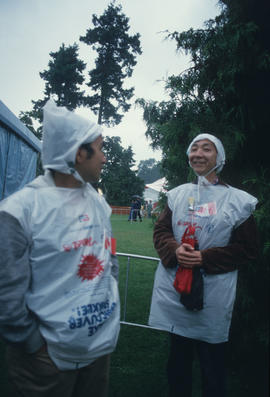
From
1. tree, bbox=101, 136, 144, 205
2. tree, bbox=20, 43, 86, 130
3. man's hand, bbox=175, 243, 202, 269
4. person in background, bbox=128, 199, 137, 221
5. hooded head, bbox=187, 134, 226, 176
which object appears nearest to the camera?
man's hand, bbox=175, 243, 202, 269

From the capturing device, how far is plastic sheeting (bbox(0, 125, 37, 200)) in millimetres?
5887

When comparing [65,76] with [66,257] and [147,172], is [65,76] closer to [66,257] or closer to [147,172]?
[66,257]

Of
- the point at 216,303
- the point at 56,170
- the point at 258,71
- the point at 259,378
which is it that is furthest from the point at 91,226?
the point at 259,378

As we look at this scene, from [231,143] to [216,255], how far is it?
1.44m

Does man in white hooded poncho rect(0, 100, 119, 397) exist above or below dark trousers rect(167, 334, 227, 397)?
above

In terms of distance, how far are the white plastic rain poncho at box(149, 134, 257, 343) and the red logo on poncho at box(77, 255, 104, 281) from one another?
36.5 inches

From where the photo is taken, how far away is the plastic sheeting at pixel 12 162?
589 cm

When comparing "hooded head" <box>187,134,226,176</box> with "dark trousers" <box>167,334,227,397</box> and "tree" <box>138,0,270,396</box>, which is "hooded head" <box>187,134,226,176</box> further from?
"dark trousers" <box>167,334,227,397</box>

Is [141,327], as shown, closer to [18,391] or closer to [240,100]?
[18,391]

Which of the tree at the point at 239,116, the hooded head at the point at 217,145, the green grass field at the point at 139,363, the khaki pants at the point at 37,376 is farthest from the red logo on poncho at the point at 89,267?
the green grass field at the point at 139,363

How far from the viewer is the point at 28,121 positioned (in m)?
32.7

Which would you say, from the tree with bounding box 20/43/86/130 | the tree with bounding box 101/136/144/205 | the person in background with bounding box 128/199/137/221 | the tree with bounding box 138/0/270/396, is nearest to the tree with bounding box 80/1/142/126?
the tree with bounding box 20/43/86/130

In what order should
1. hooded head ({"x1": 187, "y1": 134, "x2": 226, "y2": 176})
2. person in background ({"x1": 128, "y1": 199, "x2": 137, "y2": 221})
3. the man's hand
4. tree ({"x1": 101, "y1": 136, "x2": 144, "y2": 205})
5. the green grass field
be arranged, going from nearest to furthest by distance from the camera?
1. the man's hand
2. hooded head ({"x1": 187, "y1": 134, "x2": 226, "y2": 176})
3. the green grass field
4. person in background ({"x1": 128, "y1": 199, "x2": 137, "y2": 221})
5. tree ({"x1": 101, "y1": 136, "x2": 144, "y2": 205})

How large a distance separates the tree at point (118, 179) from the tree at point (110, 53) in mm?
14422
